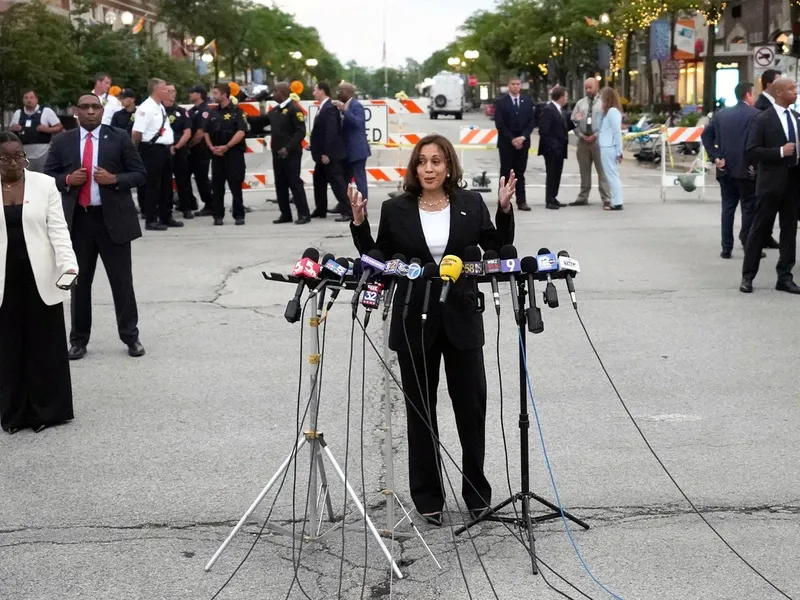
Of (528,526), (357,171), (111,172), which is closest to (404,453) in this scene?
(528,526)

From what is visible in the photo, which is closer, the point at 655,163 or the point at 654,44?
the point at 655,163

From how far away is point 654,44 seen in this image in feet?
161

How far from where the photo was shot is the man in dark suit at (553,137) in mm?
19344

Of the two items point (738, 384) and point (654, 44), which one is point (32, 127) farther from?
point (654, 44)

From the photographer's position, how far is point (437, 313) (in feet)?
18.1

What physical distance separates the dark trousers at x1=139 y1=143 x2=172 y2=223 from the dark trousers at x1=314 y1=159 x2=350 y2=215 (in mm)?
2215

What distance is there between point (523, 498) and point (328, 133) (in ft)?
43.8

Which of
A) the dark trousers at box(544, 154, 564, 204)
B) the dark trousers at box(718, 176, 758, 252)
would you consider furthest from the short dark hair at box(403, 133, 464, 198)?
the dark trousers at box(544, 154, 564, 204)

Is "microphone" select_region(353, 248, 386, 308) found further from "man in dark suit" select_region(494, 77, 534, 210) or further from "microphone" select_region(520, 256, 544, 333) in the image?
"man in dark suit" select_region(494, 77, 534, 210)

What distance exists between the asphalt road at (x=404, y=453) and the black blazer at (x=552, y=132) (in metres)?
6.81

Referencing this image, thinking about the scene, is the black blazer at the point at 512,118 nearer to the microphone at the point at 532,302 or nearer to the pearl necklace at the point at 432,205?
the pearl necklace at the point at 432,205

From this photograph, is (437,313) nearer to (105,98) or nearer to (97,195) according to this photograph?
(97,195)

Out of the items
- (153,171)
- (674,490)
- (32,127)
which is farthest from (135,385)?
(32,127)

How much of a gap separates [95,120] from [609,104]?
37.7ft
